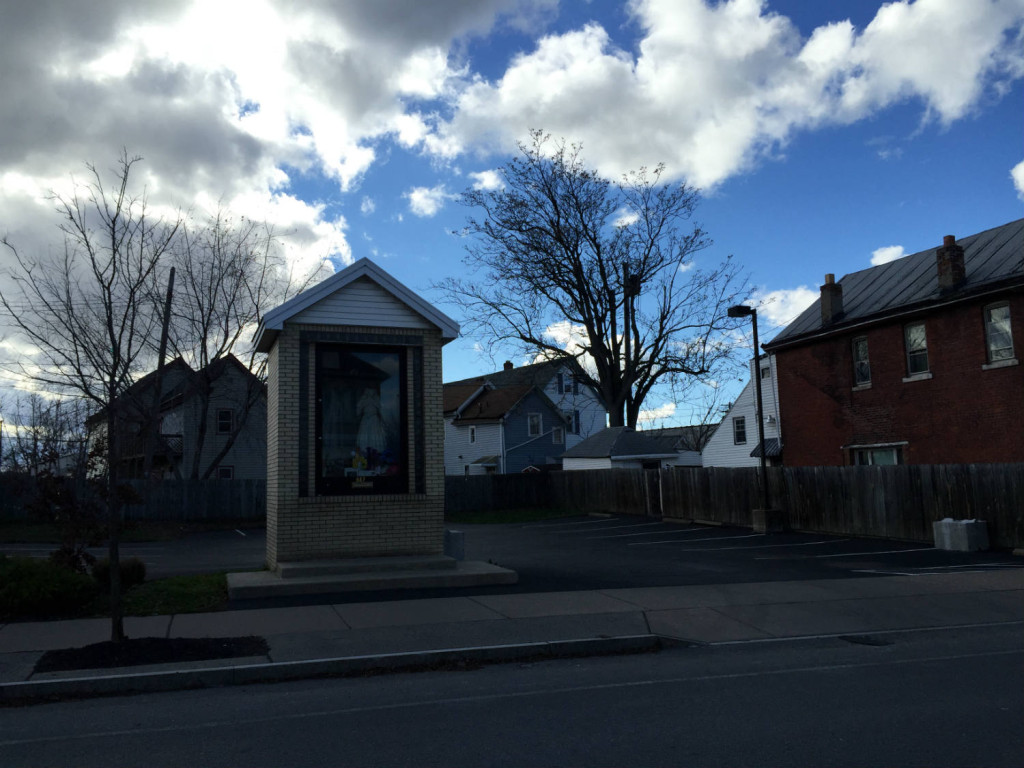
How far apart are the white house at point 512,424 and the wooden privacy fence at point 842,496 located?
16.9m

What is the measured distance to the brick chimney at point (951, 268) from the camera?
24.6 meters

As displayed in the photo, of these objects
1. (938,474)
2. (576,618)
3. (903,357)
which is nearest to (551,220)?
(903,357)

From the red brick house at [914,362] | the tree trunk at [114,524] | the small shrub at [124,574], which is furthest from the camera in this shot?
the red brick house at [914,362]

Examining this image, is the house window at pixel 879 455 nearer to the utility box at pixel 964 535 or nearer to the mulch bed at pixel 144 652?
the utility box at pixel 964 535

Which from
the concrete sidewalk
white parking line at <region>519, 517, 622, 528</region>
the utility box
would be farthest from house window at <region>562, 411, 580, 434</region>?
the concrete sidewalk

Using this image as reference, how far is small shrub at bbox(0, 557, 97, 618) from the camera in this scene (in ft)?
34.5

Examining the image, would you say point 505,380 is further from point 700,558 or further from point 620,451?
point 700,558

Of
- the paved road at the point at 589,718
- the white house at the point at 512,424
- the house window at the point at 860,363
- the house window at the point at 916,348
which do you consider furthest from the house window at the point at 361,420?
the white house at the point at 512,424

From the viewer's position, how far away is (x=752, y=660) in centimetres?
858

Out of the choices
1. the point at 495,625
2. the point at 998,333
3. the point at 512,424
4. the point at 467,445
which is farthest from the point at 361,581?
the point at 467,445

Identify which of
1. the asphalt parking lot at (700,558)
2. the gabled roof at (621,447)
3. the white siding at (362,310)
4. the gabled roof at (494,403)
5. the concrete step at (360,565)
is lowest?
the asphalt parking lot at (700,558)

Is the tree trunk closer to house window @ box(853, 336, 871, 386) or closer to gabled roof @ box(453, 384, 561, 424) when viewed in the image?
house window @ box(853, 336, 871, 386)

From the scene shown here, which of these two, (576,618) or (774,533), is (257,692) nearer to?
(576,618)

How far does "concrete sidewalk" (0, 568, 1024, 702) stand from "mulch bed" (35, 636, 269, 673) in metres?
0.18
